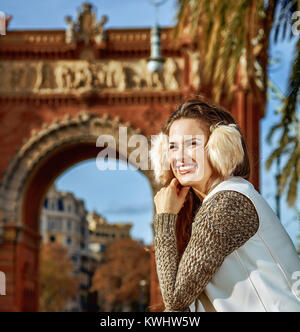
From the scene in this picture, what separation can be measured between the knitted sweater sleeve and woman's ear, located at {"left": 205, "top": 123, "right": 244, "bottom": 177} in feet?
0.53

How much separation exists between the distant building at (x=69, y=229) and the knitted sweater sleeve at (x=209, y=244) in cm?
7739

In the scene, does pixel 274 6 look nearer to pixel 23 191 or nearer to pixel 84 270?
pixel 23 191

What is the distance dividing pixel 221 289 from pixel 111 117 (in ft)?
61.6

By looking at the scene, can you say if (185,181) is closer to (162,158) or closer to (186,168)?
(186,168)

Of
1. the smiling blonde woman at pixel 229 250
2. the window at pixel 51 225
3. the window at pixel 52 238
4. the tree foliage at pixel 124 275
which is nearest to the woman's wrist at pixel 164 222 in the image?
the smiling blonde woman at pixel 229 250

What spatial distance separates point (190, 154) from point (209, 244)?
39 centimetres

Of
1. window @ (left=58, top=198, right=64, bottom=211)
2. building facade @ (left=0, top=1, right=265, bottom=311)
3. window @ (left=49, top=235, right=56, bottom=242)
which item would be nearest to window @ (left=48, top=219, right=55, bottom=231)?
window @ (left=49, top=235, right=56, bottom=242)

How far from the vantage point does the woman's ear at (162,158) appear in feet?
8.46

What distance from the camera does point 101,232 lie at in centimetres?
9438

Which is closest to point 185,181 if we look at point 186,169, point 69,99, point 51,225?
point 186,169

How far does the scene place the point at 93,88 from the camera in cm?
2091

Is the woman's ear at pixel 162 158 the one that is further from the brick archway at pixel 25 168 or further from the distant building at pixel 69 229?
the distant building at pixel 69 229

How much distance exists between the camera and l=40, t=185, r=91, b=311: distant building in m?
80.6
